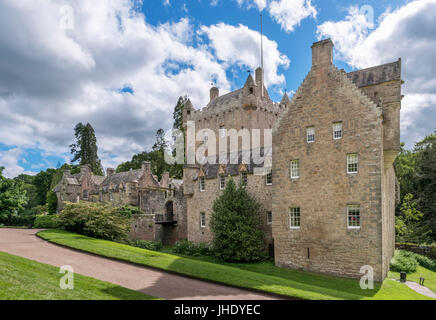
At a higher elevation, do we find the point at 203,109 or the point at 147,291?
the point at 203,109

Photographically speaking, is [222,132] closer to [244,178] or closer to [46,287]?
[244,178]

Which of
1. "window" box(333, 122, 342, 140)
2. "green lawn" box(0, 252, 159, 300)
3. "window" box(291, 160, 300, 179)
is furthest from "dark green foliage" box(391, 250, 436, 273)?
"green lawn" box(0, 252, 159, 300)

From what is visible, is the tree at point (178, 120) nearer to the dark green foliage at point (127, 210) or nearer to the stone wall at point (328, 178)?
the dark green foliage at point (127, 210)

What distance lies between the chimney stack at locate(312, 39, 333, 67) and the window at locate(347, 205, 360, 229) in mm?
9782

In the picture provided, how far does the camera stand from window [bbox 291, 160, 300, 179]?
23047mm

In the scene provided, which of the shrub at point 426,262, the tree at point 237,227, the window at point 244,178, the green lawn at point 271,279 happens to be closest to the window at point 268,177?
the tree at point 237,227

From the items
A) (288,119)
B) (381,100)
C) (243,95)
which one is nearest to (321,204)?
(288,119)

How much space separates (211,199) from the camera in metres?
31.4

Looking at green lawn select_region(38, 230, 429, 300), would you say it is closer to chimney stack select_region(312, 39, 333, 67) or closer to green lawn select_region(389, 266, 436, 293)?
green lawn select_region(389, 266, 436, 293)
